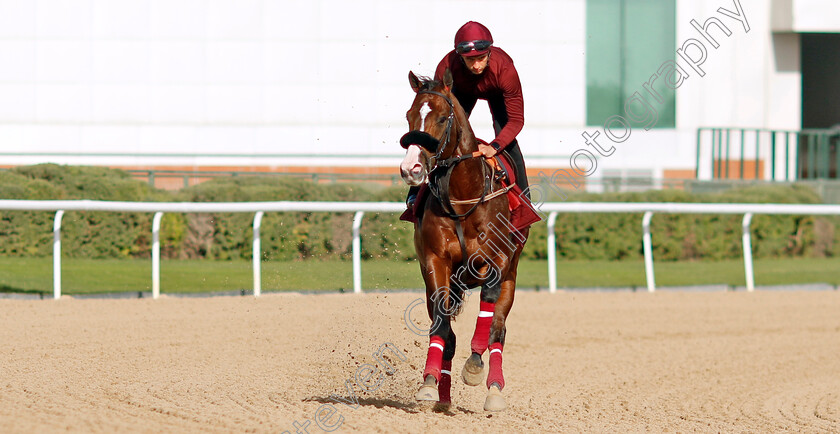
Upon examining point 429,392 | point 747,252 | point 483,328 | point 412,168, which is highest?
point 412,168

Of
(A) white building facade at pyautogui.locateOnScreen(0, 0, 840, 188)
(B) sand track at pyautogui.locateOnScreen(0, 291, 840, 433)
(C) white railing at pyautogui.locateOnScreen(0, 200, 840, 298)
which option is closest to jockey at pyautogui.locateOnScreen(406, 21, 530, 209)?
(B) sand track at pyautogui.locateOnScreen(0, 291, 840, 433)

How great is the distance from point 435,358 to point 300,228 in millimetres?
6811

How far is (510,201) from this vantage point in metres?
5.07

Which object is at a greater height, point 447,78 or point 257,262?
point 447,78

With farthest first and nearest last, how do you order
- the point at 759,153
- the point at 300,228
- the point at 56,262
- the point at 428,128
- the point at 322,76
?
the point at 759,153 → the point at 322,76 → the point at 300,228 → the point at 56,262 → the point at 428,128

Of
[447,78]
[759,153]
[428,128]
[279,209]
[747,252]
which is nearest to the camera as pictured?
[428,128]

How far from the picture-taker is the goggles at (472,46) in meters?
4.75

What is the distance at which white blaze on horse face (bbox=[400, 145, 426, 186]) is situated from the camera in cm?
414

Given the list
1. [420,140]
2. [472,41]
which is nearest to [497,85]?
[472,41]

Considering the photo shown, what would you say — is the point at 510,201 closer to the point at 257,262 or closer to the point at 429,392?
the point at 429,392

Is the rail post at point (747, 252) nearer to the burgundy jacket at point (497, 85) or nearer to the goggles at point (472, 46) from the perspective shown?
the burgundy jacket at point (497, 85)

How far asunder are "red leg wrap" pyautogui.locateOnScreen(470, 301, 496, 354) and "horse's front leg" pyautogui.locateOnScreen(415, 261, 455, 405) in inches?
5.5

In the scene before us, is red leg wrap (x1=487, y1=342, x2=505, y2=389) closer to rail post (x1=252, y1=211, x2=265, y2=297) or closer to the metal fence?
rail post (x1=252, y1=211, x2=265, y2=297)

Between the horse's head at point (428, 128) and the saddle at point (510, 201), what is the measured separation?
15.3 inches
